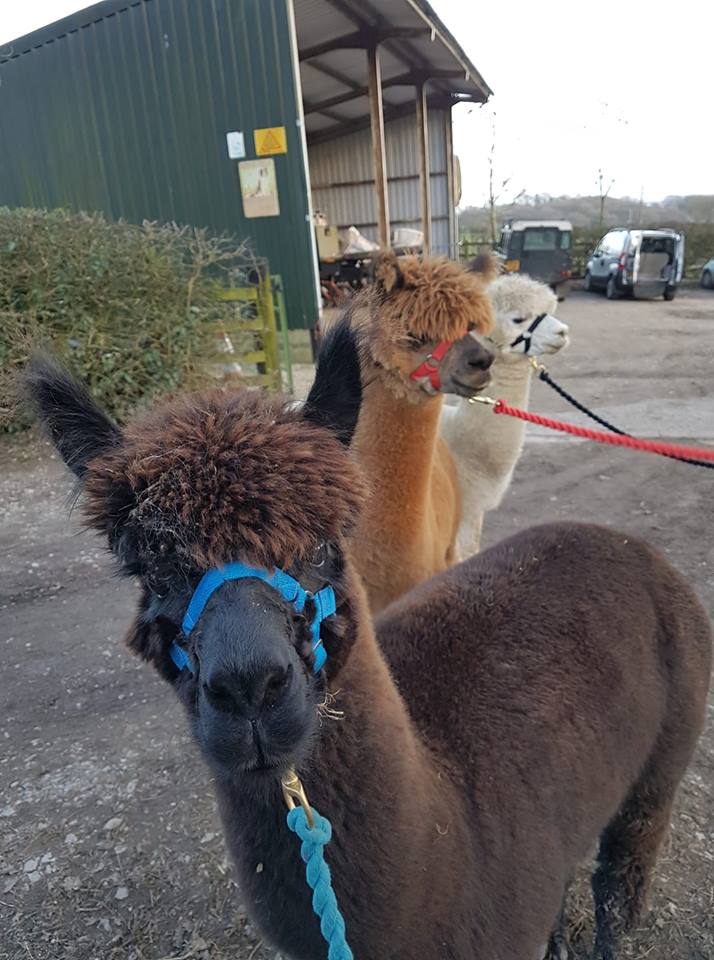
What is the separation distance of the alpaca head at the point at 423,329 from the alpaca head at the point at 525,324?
1.22 m

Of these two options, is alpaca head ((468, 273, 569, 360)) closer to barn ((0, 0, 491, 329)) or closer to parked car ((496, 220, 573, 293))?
barn ((0, 0, 491, 329))

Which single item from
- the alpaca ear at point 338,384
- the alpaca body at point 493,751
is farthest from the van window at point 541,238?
the alpaca ear at point 338,384

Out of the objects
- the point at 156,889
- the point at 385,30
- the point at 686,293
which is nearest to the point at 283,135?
the point at 385,30

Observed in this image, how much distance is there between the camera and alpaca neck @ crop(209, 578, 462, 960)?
125 cm

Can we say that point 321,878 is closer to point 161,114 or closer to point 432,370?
point 432,370

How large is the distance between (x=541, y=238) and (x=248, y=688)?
2207 centimetres

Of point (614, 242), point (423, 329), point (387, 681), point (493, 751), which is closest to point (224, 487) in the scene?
point (387, 681)

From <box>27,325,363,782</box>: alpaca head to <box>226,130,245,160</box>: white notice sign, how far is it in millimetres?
8528

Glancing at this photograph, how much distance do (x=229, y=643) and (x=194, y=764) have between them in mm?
2083

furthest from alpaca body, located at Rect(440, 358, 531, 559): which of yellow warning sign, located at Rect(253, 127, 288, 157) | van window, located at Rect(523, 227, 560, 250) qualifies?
van window, located at Rect(523, 227, 560, 250)

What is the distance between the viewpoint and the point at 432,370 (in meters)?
2.81

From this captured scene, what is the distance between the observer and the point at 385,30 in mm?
10695

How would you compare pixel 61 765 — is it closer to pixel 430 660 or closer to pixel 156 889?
pixel 156 889

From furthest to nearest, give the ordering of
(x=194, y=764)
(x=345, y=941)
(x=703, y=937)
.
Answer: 1. (x=194, y=764)
2. (x=703, y=937)
3. (x=345, y=941)
